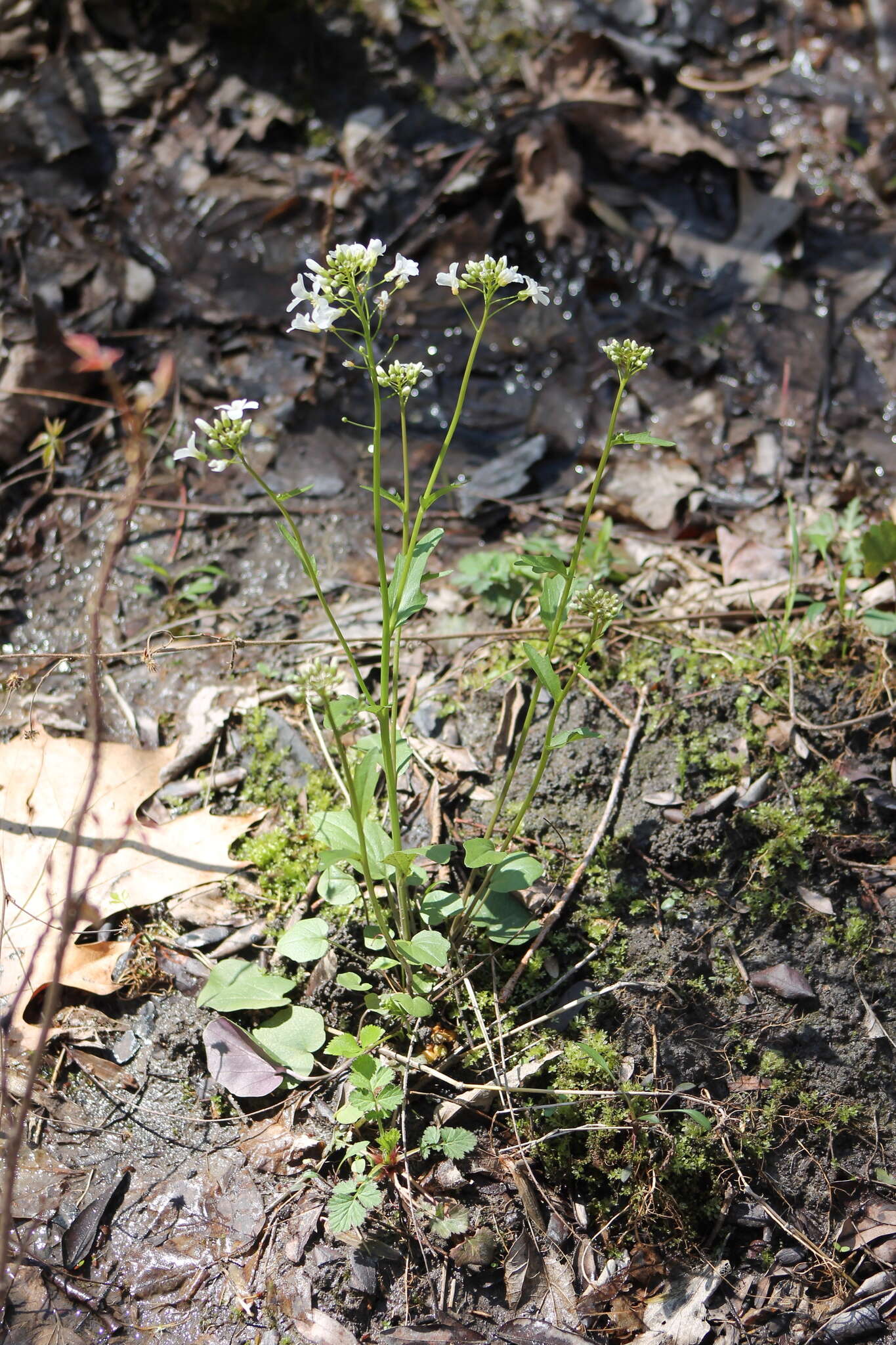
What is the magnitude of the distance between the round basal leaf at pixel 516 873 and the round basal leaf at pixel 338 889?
40 centimetres

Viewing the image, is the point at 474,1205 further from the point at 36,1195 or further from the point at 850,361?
the point at 850,361

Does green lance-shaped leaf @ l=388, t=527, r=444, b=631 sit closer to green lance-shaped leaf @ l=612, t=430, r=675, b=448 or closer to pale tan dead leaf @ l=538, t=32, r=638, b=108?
green lance-shaped leaf @ l=612, t=430, r=675, b=448

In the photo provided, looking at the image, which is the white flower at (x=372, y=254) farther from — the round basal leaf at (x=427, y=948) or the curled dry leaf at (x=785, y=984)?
the curled dry leaf at (x=785, y=984)

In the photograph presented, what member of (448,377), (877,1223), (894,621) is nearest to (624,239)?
(448,377)

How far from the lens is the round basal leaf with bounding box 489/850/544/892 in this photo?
2471 millimetres

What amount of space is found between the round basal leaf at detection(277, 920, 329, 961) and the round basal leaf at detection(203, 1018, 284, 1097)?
0.28m

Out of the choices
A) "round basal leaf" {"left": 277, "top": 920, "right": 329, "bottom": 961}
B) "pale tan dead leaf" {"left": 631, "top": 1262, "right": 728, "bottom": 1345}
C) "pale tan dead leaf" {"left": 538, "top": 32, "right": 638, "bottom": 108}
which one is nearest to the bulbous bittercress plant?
"round basal leaf" {"left": 277, "top": 920, "right": 329, "bottom": 961}

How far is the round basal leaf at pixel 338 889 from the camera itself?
253 cm

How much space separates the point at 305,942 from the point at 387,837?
14.6 inches

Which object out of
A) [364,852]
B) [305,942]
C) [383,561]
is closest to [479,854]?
[364,852]

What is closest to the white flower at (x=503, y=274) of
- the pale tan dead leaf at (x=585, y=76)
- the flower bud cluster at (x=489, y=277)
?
the flower bud cluster at (x=489, y=277)

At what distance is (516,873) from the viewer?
8.19 feet

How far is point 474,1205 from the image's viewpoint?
2330 mm

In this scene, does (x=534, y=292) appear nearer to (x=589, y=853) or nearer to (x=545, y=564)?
(x=545, y=564)
